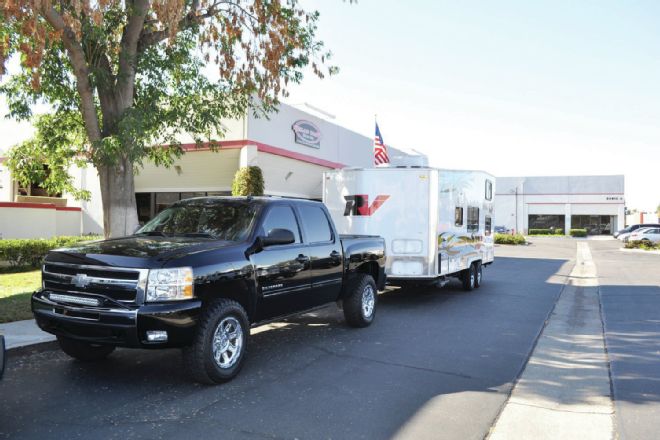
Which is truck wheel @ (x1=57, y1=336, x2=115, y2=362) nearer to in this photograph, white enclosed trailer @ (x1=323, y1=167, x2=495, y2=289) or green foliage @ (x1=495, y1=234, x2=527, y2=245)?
white enclosed trailer @ (x1=323, y1=167, x2=495, y2=289)

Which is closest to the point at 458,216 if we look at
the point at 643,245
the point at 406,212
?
the point at 406,212

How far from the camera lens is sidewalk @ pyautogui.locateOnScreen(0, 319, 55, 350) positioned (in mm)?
6766

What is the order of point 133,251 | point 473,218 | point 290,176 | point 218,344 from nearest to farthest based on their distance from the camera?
point 133,251 → point 218,344 → point 473,218 → point 290,176

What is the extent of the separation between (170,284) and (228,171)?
17489mm

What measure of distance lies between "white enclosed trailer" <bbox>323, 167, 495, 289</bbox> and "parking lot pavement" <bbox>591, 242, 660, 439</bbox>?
11.0ft

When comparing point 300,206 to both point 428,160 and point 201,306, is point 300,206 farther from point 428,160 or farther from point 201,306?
point 428,160

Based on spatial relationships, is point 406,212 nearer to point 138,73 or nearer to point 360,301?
point 360,301

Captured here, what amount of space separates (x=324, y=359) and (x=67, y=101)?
825 cm

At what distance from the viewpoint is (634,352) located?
7.31 meters

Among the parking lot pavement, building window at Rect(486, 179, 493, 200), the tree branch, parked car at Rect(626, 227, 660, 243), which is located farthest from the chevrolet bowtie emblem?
parked car at Rect(626, 227, 660, 243)

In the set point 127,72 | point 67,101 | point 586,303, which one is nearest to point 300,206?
point 127,72

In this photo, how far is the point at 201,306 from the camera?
543cm

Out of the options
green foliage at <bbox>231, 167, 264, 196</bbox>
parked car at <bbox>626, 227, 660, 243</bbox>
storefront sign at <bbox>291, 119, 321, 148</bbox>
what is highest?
storefront sign at <bbox>291, 119, 321, 148</bbox>

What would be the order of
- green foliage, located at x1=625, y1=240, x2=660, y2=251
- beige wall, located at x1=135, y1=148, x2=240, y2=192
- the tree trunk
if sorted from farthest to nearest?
green foliage, located at x1=625, y1=240, x2=660, y2=251, beige wall, located at x1=135, y1=148, x2=240, y2=192, the tree trunk
